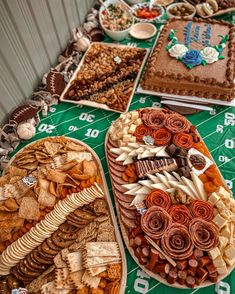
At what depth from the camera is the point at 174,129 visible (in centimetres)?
291

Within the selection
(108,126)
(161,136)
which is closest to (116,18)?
(108,126)

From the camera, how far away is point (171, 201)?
98.6 inches

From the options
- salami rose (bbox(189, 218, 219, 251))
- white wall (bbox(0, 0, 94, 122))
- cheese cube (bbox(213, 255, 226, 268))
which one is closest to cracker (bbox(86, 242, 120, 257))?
salami rose (bbox(189, 218, 219, 251))

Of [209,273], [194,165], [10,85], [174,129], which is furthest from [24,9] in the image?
[209,273]

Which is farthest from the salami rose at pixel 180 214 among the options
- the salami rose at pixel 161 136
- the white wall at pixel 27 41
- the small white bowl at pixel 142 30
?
the small white bowl at pixel 142 30

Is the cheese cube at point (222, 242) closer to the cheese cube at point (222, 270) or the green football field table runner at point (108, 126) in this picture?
the cheese cube at point (222, 270)

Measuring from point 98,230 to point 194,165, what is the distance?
111cm

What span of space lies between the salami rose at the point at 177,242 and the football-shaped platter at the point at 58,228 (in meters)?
0.42

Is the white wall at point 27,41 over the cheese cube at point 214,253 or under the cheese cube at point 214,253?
over

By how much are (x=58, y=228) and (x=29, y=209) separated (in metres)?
0.32

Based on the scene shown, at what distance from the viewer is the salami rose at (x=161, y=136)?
283cm

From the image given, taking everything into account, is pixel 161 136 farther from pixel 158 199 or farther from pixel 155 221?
pixel 155 221

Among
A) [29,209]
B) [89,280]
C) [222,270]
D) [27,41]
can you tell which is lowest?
[222,270]

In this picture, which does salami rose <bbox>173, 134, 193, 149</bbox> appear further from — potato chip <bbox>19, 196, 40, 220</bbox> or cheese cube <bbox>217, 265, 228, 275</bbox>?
potato chip <bbox>19, 196, 40, 220</bbox>
